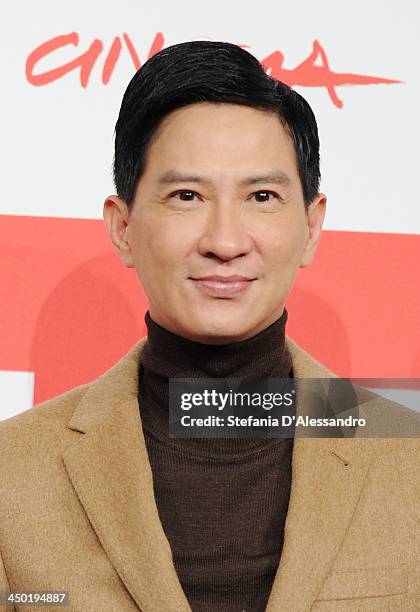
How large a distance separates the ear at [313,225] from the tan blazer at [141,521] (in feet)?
0.92

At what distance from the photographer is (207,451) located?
4.68 feet

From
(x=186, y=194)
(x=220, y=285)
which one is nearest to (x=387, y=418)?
(x=220, y=285)

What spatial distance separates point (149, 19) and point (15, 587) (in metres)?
1.02

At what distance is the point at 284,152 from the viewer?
1453 mm

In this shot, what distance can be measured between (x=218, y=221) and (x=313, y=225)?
0.24 m

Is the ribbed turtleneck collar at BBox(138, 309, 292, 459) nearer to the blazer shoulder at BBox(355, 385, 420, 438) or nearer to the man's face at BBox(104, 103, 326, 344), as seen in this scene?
the man's face at BBox(104, 103, 326, 344)

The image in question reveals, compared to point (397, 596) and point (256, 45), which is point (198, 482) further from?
point (256, 45)

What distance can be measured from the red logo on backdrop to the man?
1.20 feet

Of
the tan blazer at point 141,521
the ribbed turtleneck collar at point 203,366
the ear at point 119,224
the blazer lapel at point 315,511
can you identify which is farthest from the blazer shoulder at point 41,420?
the blazer lapel at point 315,511

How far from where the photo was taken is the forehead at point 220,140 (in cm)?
140

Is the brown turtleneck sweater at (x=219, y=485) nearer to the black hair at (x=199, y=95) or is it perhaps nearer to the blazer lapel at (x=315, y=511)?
the blazer lapel at (x=315, y=511)

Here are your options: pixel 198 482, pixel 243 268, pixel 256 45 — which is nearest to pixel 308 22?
pixel 256 45

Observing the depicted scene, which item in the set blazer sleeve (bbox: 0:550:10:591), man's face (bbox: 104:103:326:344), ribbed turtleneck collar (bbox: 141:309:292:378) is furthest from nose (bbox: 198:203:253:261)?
blazer sleeve (bbox: 0:550:10:591)

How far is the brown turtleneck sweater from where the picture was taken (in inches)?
53.5
